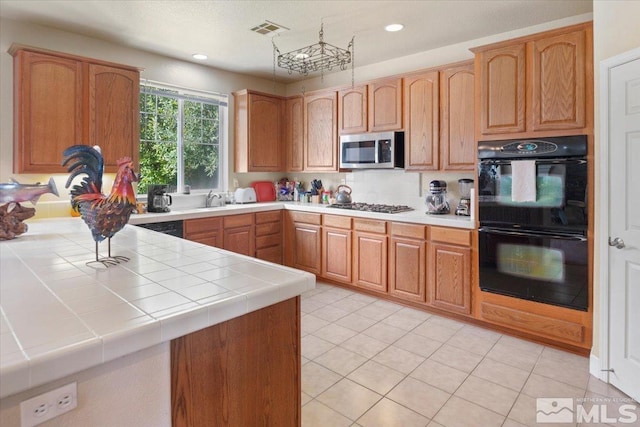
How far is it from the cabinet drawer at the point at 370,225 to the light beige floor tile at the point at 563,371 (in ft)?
5.75

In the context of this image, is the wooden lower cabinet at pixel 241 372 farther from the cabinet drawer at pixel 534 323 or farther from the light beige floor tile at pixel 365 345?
the cabinet drawer at pixel 534 323

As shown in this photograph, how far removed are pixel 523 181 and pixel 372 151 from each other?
165 cm

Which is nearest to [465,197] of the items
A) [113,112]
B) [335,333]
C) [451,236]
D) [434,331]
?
[451,236]

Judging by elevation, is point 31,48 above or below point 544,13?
below

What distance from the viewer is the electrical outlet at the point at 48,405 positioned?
0.84 m

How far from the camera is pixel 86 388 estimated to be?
0.93 m

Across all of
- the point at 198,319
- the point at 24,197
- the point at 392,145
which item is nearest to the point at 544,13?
the point at 392,145

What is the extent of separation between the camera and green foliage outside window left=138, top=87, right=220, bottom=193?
4277 mm

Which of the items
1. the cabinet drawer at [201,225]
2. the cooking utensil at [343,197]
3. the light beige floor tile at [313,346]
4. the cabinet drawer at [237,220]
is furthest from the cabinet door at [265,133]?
the light beige floor tile at [313,346]

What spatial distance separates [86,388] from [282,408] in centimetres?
71

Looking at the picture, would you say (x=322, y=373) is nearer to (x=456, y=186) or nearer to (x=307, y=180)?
(x=456, y=186)

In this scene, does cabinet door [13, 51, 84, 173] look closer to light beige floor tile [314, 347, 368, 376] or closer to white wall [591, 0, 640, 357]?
light beige floor tile [314, 347, 368, 376]

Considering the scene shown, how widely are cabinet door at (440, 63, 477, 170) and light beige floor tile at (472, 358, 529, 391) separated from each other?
5.50 feet

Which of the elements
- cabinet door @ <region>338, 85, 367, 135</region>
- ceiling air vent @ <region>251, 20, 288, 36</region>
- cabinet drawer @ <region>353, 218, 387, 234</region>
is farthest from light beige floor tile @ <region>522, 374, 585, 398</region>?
ceiling air vent @ <region>251, 20, 288, 36</region>
